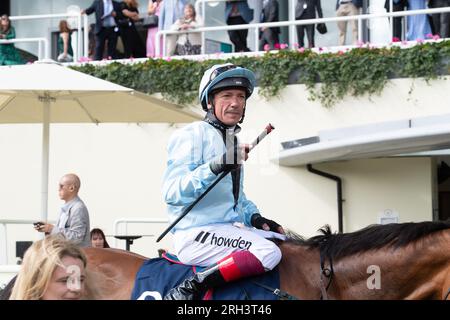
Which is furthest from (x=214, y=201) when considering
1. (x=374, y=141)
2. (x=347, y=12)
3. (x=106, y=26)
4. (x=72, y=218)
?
(x=106, y=26)

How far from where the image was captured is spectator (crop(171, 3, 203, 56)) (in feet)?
41.2

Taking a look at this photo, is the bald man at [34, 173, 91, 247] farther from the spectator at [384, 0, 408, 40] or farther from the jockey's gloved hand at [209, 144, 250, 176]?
the spectator at [384, 0, 408, 40]

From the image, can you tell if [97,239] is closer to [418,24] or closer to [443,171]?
[418,24]

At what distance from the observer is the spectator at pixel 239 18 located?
1316cm

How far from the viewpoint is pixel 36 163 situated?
13.0 metres

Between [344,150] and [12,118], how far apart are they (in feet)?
11.8

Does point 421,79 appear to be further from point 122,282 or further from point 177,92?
point 122,282

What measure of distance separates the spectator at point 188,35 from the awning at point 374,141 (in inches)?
86.1

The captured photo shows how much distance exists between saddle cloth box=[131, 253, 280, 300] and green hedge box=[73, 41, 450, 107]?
7.01 metres

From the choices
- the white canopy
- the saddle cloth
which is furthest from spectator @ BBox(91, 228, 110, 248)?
the saddle cloth

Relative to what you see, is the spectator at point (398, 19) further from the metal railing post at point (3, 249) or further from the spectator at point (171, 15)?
the metal railing post at point (3, 249)

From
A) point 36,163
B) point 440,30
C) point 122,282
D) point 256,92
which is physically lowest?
point 122,282

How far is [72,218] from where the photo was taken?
26.0 feet
